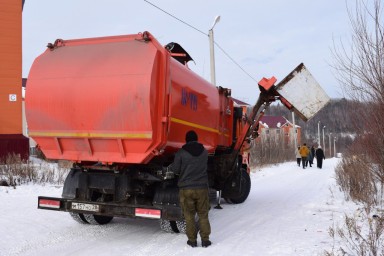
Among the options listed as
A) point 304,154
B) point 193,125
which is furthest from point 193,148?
point 304,154

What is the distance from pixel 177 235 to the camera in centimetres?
634

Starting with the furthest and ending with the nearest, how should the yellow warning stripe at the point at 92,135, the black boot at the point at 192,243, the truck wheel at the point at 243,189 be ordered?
the truck wheel at the point at 243,189 < the black boot at the point at 192,243 < the yellow warning stripe at the point at 92,135

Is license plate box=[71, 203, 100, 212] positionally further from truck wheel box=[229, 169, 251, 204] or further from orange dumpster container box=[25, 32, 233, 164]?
truck wheel box=[229, 169, 251, 204]

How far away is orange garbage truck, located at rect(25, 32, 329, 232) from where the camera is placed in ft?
18.0

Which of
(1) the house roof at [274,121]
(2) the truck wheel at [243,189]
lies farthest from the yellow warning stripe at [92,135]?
(1) the house roof at [274,121]

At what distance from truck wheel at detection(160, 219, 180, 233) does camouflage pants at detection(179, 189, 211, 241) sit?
0.62m

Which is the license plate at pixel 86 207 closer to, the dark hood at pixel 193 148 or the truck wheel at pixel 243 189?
the dark hood at pixel 193 148

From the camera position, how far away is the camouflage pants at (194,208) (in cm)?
569

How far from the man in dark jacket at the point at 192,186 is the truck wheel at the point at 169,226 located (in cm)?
61

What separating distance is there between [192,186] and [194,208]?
1.18 ft

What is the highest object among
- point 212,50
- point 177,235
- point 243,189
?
point 212,50

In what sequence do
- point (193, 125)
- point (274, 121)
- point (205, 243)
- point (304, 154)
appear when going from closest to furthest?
1. point (205, 243)
2. point (193, 125)
3. point (304, 154)
4. point (274, 121)

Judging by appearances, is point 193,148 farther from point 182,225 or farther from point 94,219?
point 94,219

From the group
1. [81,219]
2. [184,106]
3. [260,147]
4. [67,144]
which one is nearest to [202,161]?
[184,106]
